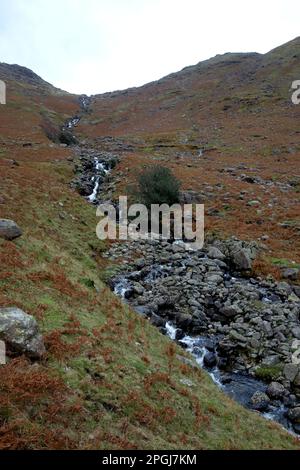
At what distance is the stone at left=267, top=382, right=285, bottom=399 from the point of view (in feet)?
43.4

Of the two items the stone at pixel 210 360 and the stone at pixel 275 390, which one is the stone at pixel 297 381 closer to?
the stone at pixel 275 390

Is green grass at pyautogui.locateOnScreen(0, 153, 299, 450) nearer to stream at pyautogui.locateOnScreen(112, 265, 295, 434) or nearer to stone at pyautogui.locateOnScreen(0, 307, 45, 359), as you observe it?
stone at pyautogui.locateOnScreen(0, 307, 45, 359)

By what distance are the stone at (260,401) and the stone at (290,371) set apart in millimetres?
1180

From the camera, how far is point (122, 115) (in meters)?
90.4

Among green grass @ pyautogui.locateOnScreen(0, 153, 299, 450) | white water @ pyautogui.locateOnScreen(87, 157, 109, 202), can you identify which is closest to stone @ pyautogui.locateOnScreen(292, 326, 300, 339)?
green grass @ pyautogui.locateOnScreen(0, 153, 299, 450)

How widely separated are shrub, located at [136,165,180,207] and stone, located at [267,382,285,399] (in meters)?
18.3

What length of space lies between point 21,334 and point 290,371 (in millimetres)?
9365

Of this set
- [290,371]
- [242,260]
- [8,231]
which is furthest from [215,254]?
[8,231]

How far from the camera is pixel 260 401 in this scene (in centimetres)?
1289

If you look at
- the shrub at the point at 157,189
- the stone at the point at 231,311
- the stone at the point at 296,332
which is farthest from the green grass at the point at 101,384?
the shrub at the point at 157,189

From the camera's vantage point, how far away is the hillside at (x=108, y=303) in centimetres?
832

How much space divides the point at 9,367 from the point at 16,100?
81.5m

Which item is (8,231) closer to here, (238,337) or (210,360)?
(210,360)

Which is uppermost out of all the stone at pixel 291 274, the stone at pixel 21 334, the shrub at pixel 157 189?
the shrub at pixel 157 189
